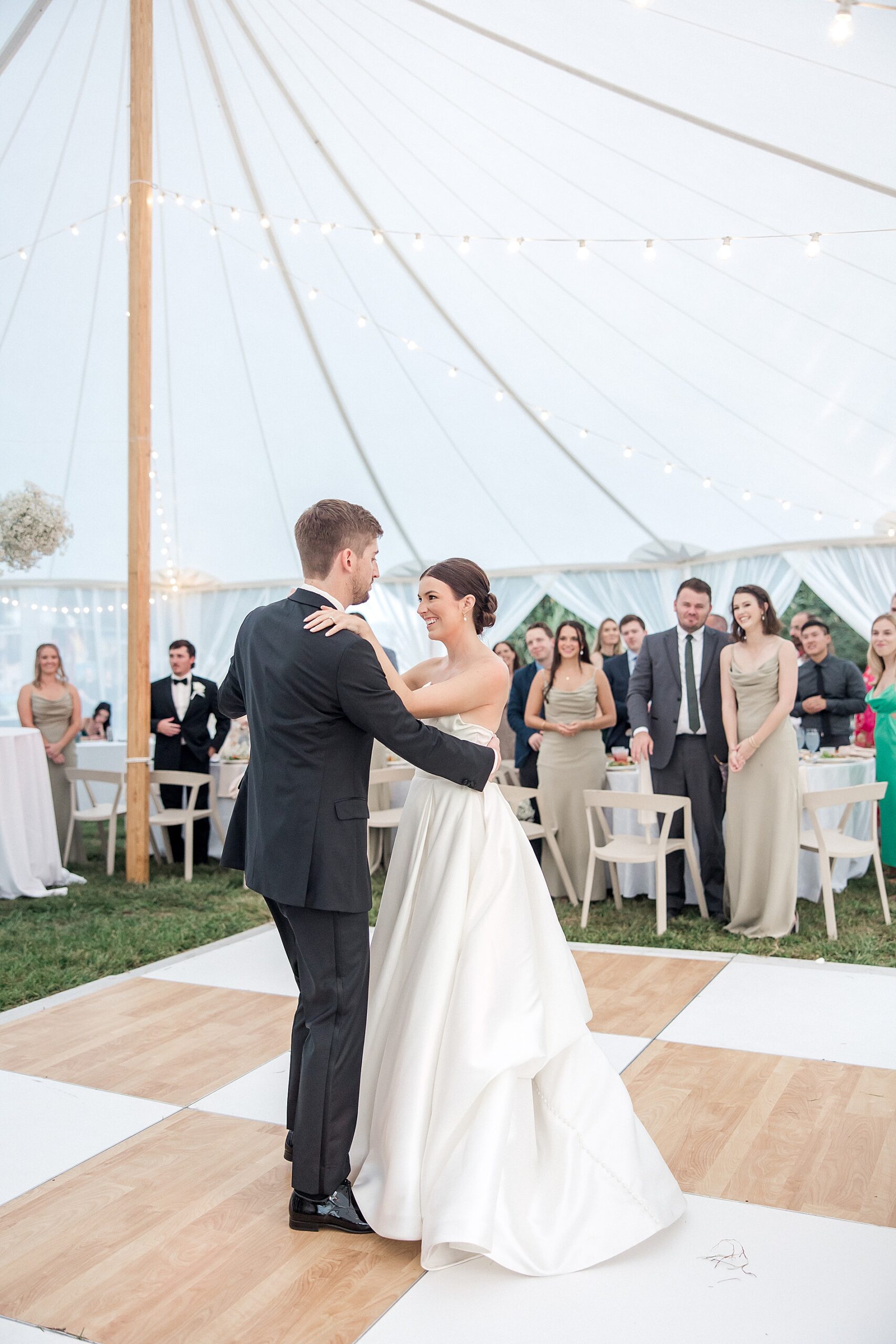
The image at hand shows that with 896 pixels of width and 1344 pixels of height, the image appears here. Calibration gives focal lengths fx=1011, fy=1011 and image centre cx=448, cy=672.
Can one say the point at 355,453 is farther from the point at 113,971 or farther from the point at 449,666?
the point at 449,666

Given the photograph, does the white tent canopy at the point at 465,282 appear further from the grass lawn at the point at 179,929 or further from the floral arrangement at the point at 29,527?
the grass lawn at the point at 179,929

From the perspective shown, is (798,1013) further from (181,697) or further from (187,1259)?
(181,697)

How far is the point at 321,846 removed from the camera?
7.08 ft

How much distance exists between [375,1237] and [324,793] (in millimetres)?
998

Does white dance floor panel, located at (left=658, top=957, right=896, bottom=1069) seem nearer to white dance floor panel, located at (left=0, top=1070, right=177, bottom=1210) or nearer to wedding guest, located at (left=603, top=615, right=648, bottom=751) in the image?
white dance floor panel, located at (left=0, top=1070, right=177, bottom=1210)

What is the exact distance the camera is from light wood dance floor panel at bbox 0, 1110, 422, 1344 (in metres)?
1.92

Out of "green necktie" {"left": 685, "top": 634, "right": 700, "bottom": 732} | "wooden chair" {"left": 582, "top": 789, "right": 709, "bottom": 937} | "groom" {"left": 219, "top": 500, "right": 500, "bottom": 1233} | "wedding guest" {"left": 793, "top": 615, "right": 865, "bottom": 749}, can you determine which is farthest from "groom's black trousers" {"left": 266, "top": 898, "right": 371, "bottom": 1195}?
"wedding guest" {"left": 793, "top": 615, "right": 865, "bottom": 749}

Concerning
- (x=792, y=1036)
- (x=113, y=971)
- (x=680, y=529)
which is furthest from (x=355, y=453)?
(x=792, y=1036)

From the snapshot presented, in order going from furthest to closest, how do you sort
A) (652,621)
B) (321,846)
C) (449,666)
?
(652,621) → (449,666) → (321,846)

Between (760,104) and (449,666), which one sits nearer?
(449,666)

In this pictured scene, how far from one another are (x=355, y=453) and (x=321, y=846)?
7868 mm

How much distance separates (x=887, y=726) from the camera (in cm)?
605

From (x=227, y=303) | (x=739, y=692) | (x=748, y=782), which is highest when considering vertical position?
(x=227, y=303)

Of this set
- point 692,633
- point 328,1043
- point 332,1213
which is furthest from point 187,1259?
point 692,633
